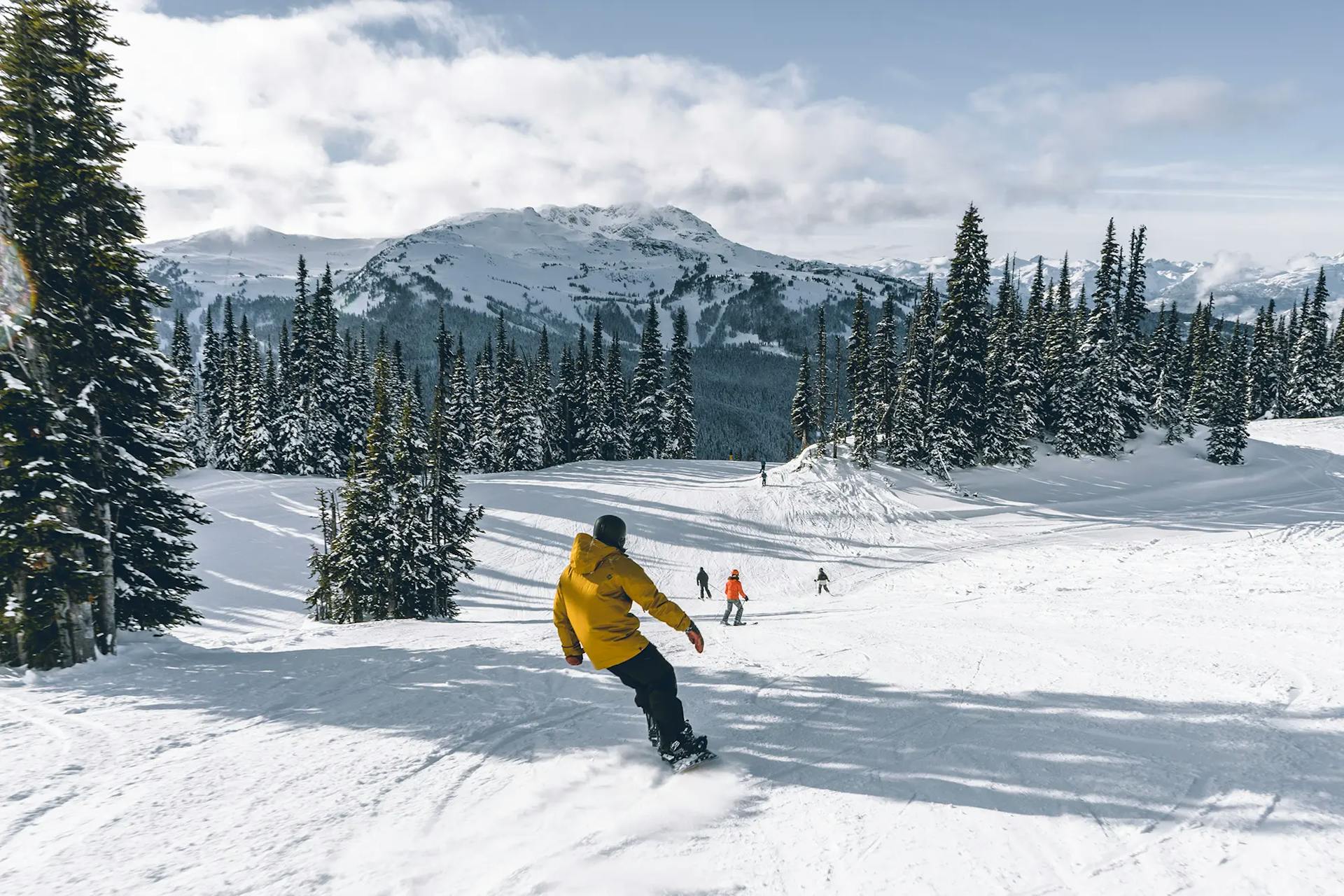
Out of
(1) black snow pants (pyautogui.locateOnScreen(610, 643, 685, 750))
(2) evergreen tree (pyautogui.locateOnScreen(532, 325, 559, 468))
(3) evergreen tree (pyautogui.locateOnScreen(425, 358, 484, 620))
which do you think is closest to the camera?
(1) black snow pants (pyautogui.locateOnScreen(610, 643, 685, 750))

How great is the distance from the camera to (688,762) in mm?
5613

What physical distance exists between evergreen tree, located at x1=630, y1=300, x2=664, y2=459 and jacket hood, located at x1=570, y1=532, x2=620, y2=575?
200 feet

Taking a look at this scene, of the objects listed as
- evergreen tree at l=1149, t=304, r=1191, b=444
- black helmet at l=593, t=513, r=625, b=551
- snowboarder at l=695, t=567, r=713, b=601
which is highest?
evergreen tree at l=1149, t=304, r=1191, b=444

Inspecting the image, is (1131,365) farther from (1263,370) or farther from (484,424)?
(484,424)

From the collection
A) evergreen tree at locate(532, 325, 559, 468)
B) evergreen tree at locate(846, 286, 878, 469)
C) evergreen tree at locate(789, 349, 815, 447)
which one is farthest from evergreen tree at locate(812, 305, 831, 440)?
evergreen tree at locate(532, 325, 559, 468)

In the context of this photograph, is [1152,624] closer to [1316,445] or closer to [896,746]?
[896,746]

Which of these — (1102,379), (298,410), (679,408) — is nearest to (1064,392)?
(1102,379)

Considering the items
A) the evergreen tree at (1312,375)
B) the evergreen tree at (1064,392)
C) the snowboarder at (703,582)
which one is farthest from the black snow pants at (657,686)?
the evergreen tree at (1312,375)

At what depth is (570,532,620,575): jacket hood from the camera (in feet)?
17.7

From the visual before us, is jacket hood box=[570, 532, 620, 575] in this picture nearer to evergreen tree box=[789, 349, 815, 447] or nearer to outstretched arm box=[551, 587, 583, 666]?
outstretched arm box=[551, 587, 583, 666]

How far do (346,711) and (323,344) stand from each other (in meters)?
58.0

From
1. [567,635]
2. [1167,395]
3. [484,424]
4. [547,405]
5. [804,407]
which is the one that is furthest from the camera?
[547,405]

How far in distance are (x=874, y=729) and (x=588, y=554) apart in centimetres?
370

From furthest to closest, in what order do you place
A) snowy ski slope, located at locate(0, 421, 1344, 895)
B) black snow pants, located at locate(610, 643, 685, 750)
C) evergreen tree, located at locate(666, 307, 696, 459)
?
evergreen tree, located at locate(666, 307, 696, 459)
black snow pants, located at locate(610, 643, 685, 750)
snowy ski slope, located at locate(0, 421, 1344, 895)
